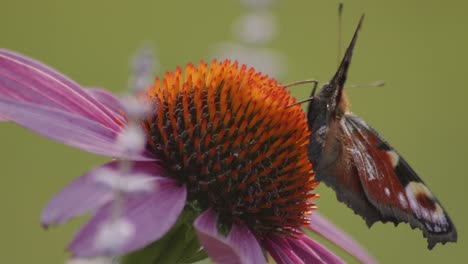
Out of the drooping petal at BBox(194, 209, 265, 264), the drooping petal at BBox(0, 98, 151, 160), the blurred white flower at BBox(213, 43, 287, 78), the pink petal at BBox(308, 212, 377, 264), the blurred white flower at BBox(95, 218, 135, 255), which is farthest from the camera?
the pink petal at BBox(308, 212, 377, 264)

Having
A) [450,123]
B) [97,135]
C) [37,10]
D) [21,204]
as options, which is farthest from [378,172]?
[450,123]

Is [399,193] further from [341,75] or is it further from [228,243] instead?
[228,243]

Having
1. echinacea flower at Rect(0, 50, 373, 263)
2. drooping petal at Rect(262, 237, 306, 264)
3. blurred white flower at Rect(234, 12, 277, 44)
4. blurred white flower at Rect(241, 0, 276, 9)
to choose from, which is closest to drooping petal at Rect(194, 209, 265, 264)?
echinacea flower at Rect(0, 50, 373, 263)

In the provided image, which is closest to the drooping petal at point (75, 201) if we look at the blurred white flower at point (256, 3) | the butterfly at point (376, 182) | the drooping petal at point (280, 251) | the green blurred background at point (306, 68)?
the blurred white flower at point (256, 3)

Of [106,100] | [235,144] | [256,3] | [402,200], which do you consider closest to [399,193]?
[402,200]

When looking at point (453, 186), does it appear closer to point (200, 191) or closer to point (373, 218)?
point (373, 218)

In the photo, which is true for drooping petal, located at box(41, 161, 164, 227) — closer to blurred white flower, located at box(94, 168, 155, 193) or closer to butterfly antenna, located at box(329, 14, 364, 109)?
blurred white flower, located at box(94, 168, 155, 193)

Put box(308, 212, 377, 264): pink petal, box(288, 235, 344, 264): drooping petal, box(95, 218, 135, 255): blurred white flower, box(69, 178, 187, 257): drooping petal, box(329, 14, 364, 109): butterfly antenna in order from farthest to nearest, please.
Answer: box(308, 212, 377, 264): pink petal, box(288, 235, 344, 264): drooping petal, box(329, 14, 364, 109): butterfly antenna, box(69, 178, 187, 257): drooping petal, box(95, 218, 135, 255): blurred white flower

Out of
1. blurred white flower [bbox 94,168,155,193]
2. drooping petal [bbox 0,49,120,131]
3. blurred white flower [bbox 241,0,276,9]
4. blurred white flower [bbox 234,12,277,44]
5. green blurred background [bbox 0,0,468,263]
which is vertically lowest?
green blurred background [bbox 0,0,468,263]
